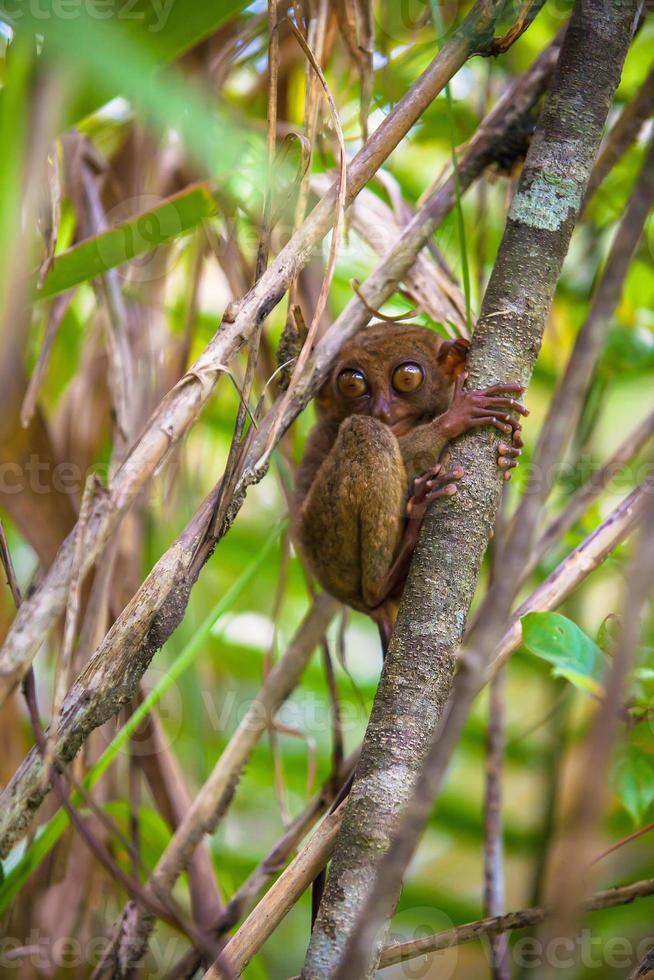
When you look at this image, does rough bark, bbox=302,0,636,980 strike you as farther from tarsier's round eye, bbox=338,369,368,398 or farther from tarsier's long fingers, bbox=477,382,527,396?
tarsier's round eye, bbox=338,369,368,398

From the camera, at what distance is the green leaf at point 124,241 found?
7.40ft

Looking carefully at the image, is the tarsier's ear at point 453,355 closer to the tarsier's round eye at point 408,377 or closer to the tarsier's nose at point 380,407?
the tarsier's round eye at point 408,377

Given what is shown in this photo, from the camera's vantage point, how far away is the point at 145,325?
306 cm

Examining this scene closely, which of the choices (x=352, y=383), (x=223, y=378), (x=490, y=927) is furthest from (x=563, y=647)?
(x=223, y=378)

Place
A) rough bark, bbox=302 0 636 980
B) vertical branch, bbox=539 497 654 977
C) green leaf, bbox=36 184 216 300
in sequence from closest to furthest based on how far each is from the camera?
vertical branch, bbox=539 497 654 977
rough bark, bbox=302 0 636 980
green leaf, bbox=36 184 216 300

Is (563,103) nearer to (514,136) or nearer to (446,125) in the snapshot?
(514,136)

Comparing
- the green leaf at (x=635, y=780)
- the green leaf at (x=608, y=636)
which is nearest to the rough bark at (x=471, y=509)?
the green leaf at (x=608, y=636)

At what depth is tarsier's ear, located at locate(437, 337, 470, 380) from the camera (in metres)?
2.51

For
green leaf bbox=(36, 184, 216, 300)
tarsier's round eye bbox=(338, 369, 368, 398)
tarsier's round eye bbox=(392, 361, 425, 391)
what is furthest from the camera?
tarsier's round eye bbox=(392, 361, 425, 391)

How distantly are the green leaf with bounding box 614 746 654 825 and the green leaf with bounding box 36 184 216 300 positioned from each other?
1.82 meters

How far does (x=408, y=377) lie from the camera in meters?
2.65

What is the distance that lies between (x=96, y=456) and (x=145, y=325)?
55 centimetres

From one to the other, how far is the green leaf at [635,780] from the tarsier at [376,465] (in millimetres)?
746

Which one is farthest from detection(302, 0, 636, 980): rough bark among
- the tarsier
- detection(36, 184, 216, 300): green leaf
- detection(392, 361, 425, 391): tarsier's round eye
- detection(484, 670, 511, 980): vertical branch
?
detection(484, 670, 511, 980): vertical branch
